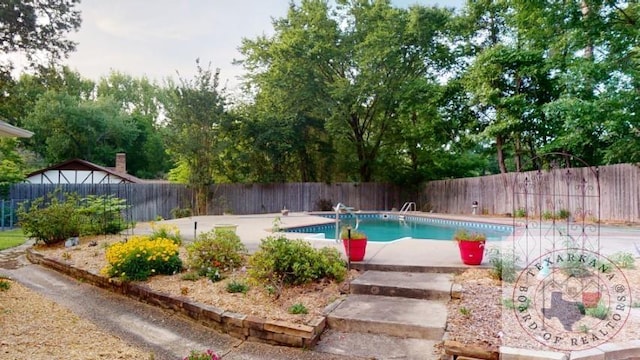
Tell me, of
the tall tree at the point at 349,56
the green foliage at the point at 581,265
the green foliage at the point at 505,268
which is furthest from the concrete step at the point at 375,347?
the tall tree at the point at 349,56

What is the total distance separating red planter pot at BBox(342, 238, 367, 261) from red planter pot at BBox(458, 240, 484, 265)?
1.16 meters

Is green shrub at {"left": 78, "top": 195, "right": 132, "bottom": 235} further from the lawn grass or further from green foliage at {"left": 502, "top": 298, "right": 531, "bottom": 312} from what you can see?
green foliage at {"left": 502, "top": 298, "right": 531, "bottom": 312}

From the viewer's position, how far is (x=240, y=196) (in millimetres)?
16359

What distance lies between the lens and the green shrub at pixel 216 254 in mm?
4680

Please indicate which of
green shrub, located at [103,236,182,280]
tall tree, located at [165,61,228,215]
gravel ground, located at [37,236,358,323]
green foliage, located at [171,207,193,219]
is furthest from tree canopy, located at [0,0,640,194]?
gravel ground, located at [37,236,358,323]

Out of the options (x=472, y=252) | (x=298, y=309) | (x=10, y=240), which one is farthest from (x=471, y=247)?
(x=10, y=240)

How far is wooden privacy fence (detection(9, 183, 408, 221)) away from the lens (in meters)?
13.7

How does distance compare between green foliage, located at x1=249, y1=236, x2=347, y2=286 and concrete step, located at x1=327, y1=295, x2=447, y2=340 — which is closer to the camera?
concrete step, located at x1=327, y1=295, x2=447, y2=340

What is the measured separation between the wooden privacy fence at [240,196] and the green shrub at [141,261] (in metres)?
9.06

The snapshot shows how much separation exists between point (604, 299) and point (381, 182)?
15505 mm

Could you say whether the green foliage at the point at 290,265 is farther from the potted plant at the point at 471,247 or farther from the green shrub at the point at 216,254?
the potted plant at the point at 471,247

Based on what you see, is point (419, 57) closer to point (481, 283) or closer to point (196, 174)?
point (196, 174)

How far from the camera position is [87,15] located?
33.7ft

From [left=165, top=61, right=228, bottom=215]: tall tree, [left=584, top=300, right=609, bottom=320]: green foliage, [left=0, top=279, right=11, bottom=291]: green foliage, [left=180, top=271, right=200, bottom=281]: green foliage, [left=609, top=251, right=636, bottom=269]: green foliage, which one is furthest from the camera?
[left=165, top=61, right=228, bottom=215]: tall tree
